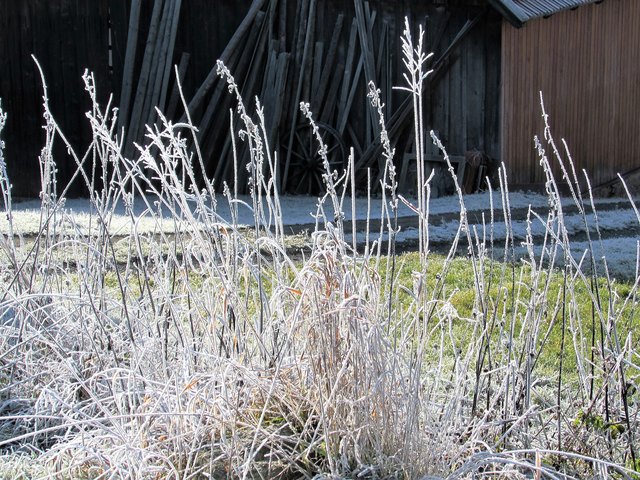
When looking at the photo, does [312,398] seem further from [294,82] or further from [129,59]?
[294,82]

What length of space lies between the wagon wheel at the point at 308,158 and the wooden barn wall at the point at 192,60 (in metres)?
0.23

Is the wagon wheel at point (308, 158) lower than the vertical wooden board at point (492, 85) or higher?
lower

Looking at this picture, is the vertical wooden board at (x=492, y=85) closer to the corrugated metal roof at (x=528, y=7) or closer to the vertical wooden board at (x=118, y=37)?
the corrugated metal roof at (x=528, y=7)

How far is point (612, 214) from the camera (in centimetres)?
956

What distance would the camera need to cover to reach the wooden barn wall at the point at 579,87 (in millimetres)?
11516

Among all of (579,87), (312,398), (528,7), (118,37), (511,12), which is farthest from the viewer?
(579,87)

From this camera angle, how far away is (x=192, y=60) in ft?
37.1

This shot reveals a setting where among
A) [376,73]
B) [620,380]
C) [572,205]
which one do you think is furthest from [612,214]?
[620,380]

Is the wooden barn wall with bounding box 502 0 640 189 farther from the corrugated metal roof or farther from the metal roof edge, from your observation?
the metal roof edge

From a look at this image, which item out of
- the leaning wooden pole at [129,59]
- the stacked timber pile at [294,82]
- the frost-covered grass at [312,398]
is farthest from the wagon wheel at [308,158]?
the frost-covered grass at [312,398]

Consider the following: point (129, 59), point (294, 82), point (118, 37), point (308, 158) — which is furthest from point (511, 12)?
point (118, 37)

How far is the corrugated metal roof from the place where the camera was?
10.6 meters

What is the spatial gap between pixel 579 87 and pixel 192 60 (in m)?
5.23

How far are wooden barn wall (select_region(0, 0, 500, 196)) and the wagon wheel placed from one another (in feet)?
0.77
